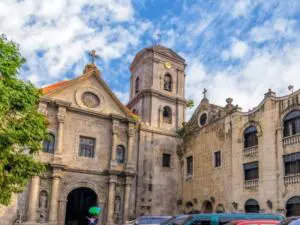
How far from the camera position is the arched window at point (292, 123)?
2186cm

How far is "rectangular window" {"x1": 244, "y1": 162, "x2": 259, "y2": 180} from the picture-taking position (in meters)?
24.1

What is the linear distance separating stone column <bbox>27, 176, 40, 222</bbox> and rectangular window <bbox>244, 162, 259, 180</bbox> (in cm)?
1417

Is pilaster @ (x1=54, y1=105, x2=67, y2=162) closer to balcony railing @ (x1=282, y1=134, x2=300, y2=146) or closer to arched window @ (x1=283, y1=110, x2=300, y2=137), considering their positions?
balcony railing @ (x1=282, y1=134, x2=300, y2=146)

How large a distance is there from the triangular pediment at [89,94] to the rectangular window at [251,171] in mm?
10536

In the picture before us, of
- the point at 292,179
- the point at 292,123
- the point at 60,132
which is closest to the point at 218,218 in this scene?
the point at 292,179

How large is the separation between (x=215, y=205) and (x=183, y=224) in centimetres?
1482

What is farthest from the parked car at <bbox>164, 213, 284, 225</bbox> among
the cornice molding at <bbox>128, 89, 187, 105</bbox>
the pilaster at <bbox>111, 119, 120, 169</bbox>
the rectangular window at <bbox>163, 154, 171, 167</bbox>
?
the cornice molding at <bbox>128, 89, 187, 105</bbox>

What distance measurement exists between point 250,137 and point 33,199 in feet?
50.0

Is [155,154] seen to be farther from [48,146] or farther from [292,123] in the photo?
[292,123]

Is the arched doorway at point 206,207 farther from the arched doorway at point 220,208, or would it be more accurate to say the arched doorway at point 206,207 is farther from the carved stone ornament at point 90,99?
the carved stone ornament at point 90,99

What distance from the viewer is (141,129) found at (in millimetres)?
30594

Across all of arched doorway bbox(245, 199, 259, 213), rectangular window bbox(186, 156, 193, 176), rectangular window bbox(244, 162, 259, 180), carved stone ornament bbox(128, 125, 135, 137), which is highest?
carved stone ornament bbox(128, 125, 135, 137)

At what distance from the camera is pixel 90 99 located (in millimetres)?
29578

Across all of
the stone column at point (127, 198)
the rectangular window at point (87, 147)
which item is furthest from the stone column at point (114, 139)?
the stone column at point (127, 198)
